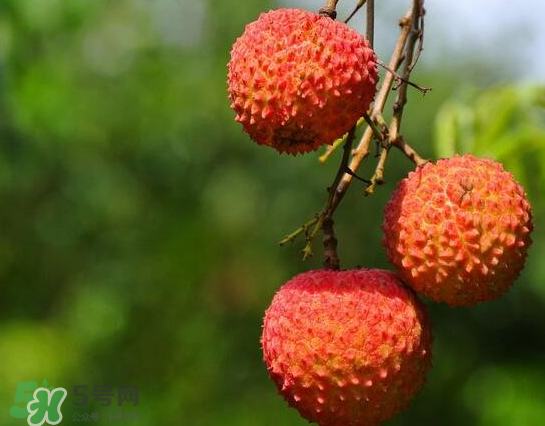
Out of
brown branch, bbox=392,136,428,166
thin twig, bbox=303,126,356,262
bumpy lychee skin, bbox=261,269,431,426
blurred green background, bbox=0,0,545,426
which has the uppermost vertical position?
brown branch, bbox=392,136,428,166

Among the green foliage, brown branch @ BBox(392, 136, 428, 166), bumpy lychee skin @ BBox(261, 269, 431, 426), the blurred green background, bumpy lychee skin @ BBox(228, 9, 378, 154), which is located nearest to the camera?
bumpy lychee skin @ BBox(228, 9, 378, 154)

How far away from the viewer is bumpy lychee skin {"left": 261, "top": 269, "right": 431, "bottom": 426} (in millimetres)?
1557

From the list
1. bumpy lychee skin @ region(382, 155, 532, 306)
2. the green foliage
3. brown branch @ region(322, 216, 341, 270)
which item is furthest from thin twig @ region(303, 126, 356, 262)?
the green foliage

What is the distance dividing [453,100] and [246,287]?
6.89m

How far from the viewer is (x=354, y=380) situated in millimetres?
1548

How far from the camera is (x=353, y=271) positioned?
1.69 m

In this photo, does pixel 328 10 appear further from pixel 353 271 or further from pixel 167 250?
pixel 167 250

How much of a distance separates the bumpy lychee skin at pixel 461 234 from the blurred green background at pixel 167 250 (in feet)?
12.1

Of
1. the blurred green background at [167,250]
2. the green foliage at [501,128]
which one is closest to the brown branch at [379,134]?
the green foliage at [501,128]

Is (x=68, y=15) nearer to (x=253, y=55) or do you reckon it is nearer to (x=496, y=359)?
(x=253, y=55)

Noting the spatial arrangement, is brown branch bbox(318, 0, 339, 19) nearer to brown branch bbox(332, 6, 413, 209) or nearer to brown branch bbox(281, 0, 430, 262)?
brown branch bbox(281, 0, 430, 262)

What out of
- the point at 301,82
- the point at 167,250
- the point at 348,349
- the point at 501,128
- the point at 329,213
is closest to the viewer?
the point at 301,82

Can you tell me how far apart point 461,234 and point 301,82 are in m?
0.37

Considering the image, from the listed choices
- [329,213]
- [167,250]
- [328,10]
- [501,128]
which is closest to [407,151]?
[329,213]
